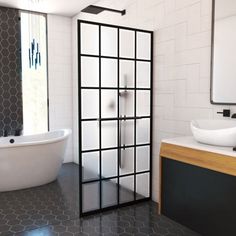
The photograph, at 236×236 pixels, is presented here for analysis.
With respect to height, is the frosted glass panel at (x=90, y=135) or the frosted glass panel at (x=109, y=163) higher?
the frosted glass panel at (x=90, y=135)

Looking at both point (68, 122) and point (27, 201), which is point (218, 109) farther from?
point (68, 122)

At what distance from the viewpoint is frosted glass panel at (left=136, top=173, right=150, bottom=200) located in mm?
3146

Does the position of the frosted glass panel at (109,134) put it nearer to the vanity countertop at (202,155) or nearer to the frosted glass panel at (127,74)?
the frosted glass panel at (127,74)

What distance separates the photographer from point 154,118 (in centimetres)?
311

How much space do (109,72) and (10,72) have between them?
2.47 m

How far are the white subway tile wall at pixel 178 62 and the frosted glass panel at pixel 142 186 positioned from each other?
0.10 meters

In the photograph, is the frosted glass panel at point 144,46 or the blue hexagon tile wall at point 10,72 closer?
the frosted glass panel at point 144,46

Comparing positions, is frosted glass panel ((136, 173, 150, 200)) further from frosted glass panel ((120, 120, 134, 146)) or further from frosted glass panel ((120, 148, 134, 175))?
frosted glass panel ((120, 120, 134, 146))

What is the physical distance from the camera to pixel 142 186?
318cm

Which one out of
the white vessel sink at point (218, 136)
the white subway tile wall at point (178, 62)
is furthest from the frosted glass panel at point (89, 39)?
the white vessel sink at point (218, 136)

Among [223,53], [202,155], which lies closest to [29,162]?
[202,155]

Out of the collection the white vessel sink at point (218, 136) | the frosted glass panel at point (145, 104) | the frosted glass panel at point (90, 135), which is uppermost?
the frosted glass panel at point (145, 104)

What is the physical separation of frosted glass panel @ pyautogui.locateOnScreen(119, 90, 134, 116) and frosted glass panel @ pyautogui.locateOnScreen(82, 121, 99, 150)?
0.38m

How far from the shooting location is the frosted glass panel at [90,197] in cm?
281
